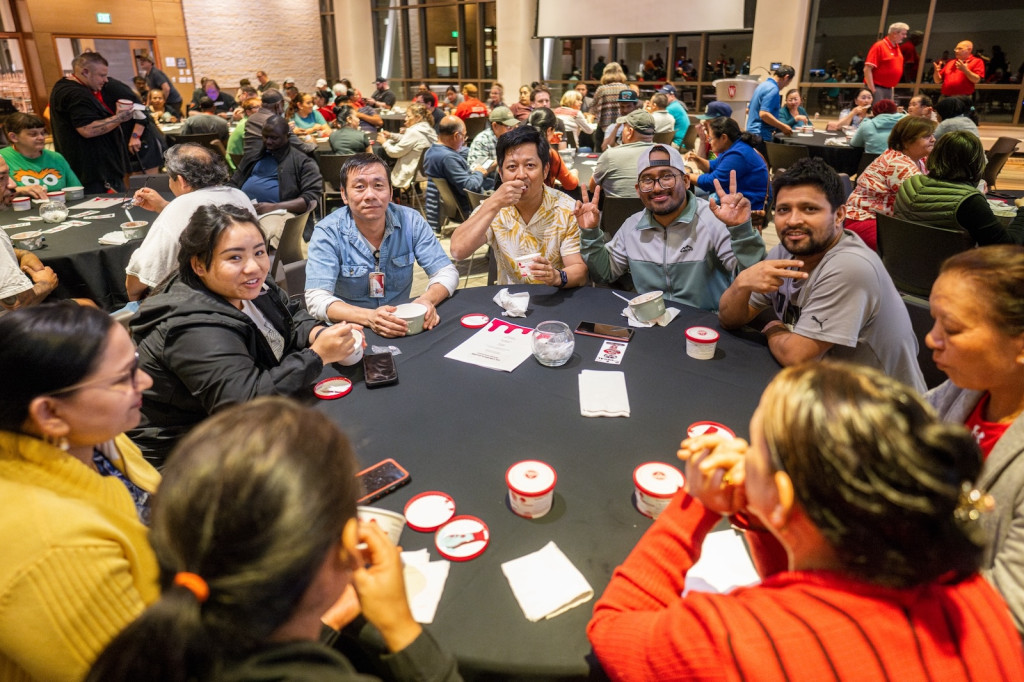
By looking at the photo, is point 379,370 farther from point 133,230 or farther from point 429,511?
point 133,230

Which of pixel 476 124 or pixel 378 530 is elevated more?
pixel 476 124

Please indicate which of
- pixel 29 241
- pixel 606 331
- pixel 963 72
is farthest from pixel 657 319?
pixel 963 72

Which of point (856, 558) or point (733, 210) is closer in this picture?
point (856, 558)

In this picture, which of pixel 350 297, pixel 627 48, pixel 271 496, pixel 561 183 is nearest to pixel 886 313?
pixel 271 496

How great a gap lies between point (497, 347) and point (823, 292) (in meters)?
1.10

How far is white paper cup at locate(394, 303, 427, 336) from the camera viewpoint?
2.19 m

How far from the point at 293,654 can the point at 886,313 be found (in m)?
1.99

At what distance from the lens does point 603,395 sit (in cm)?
173

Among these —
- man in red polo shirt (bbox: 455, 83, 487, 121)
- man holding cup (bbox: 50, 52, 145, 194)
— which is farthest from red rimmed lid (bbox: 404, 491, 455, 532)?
man in red polo shirt (bbox: 455, 83, 487, 121)

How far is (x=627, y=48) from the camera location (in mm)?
12578

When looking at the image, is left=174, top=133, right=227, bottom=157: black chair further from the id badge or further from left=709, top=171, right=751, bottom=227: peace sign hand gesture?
left=709, top=171, right=751, bottom=227: peace sign hand gesture

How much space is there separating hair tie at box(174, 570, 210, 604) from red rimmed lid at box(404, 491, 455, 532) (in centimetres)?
57

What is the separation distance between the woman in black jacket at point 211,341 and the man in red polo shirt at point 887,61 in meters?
8.93

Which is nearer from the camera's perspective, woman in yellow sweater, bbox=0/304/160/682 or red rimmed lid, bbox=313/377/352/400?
woman in yellow sweater, bbox=0/304/160/682
